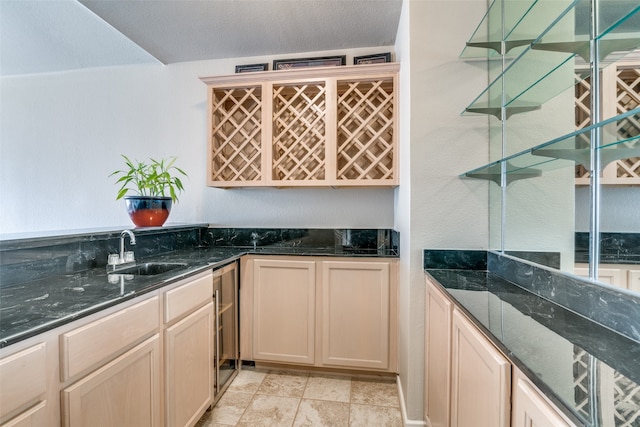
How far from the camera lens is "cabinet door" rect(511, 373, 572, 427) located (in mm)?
546

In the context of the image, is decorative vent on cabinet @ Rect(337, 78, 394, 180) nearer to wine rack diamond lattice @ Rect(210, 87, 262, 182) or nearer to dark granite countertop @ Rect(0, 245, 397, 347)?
wine rack diamond lattice @ Rect(210, 87, 262, 182)

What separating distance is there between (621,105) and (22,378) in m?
1.75

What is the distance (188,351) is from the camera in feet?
4.77

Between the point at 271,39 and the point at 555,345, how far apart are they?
251 cm

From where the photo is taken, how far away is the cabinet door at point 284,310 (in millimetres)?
2053

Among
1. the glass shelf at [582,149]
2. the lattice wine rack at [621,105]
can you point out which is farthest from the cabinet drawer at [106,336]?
the lattice wine rack at [621,105]

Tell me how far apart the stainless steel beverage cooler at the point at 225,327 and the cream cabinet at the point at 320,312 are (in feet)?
0.23

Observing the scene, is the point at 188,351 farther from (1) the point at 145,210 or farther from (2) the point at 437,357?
(2) the point at 437,357

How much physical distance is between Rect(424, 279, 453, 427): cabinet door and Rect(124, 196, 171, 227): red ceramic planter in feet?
5.82

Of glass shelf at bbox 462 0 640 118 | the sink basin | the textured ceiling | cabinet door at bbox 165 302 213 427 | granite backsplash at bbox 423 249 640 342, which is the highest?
the textured ceiling

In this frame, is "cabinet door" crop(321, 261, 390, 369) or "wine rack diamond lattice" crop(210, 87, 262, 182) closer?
"cabinet door" crop(321, 261, 390, 369)

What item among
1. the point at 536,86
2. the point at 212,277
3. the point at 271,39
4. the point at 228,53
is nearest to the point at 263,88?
the point at 271,39

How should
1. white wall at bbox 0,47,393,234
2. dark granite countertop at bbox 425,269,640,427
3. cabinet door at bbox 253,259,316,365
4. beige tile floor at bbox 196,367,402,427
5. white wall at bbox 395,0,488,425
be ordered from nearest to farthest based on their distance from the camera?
dark granite countertop at bbox 425,269,640,427, white wall at bbox 395,0,488,425, beige tile floor at bbox 196,367,402,427, cabinet door at bbox 253,259,316,365, white wall at bbox 0,47,393,234

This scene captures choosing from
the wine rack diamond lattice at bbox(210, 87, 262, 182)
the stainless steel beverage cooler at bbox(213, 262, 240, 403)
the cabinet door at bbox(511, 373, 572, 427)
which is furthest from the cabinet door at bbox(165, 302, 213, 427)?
the cabinet door at bbox(511, 373, 572, 427)
